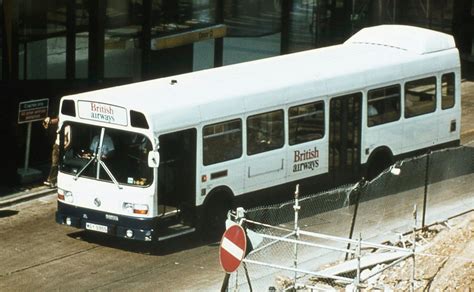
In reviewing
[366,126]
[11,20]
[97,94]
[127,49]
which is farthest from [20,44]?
[366,126]

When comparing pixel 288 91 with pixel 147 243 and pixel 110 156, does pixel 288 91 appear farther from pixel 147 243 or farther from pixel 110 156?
pixel 147 243

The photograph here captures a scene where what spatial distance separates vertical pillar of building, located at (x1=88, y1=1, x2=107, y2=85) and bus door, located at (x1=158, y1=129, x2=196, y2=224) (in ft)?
25.0

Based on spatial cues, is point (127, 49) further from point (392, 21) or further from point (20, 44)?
point (392, 21)

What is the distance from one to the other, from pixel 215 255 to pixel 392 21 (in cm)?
1868

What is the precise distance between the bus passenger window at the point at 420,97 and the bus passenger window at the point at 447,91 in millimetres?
302

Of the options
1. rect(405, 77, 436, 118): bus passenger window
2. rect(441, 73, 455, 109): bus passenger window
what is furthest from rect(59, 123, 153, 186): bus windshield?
rect(441, 73, 455, 109): bus passenger window

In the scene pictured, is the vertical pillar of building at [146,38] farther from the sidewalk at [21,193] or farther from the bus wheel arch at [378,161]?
the bus wheel arch at [378,161]

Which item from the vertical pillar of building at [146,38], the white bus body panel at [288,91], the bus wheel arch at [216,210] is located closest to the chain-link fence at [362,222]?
the bus wheel arch at [216,210]

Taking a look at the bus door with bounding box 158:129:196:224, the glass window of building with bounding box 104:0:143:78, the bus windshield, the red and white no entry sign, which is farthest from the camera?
the glass window of building with bounding box 104:0:143:78

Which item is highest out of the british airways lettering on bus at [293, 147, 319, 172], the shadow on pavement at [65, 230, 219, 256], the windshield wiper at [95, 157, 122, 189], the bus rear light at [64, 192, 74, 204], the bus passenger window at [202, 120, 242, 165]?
the bus passenger window at [202, 120, 242, 165]

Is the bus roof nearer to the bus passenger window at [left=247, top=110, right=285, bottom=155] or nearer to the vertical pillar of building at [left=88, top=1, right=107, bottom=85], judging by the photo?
the bus passenger window at [left=247, top=110, right=285, bottom=155]

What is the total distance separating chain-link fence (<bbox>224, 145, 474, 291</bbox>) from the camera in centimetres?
1934

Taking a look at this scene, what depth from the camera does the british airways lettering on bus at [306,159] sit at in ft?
80.7

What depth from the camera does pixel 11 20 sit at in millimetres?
27453
